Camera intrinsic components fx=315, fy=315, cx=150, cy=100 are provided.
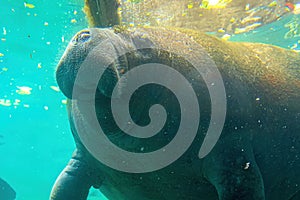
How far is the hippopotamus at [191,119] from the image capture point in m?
2.77

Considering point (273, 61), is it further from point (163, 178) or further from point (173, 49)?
point (163, 178)

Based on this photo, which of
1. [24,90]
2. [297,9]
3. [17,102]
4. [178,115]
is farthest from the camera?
[17,102]

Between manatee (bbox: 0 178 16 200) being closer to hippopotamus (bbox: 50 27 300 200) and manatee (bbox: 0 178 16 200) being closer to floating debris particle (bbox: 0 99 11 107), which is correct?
floating debris particle (bbox: 0 99 11 107)

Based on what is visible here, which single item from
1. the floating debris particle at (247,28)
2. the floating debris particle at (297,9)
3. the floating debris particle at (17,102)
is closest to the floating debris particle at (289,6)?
the floating debris particle at (297,9)

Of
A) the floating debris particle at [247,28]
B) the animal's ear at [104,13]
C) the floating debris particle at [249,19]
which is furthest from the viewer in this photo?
the floating debris particle at [247,28]

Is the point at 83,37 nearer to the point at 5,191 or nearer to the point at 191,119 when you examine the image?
the point at 191,119

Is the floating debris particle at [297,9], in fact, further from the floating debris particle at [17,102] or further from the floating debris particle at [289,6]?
the floating debris particle at [17,102]

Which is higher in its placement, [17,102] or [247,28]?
[247,28]

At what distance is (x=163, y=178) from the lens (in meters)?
3.24

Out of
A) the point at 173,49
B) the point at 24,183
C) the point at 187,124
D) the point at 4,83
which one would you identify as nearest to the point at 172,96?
the point at 187,124

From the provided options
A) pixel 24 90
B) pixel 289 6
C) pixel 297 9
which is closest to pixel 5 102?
pixel 24 90

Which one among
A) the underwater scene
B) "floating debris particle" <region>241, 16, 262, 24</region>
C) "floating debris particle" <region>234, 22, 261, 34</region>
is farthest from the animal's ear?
"floating debris particle" <region>234, 22, 261, 34</region>

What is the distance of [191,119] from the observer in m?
3.00

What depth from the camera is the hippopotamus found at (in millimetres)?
2766
